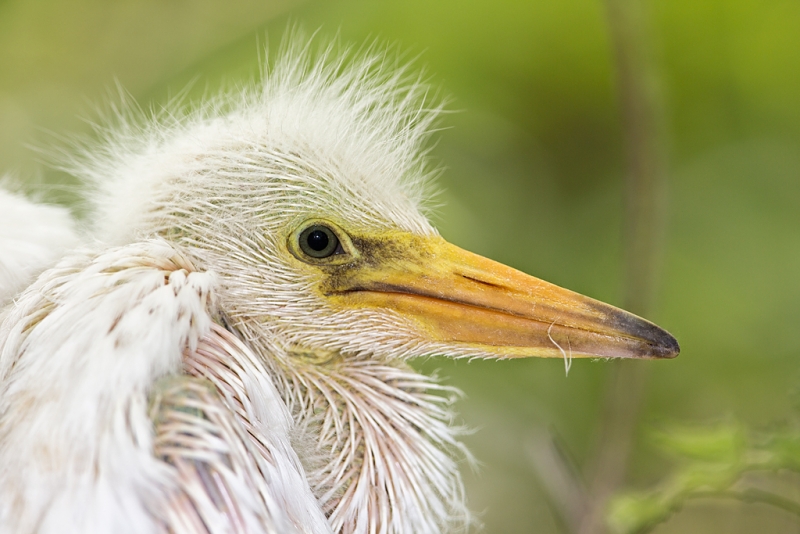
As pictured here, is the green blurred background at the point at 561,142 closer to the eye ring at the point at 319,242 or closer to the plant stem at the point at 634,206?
the plant stem at the point at 634,206

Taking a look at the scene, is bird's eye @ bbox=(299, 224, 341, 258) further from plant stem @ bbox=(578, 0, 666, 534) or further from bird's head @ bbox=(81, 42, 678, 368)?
plant stem @ bbox=(578, 0, 666, 534)

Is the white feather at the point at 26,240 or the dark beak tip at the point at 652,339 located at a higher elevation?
the dark beak tip at the point at 652,339

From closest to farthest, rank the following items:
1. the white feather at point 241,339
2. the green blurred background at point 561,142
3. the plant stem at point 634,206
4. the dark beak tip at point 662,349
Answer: the white feather at point 241,339 → the dark beak tip at point 662,349 → the plant stem at point 634,206 → the green blurred background at point 561,142

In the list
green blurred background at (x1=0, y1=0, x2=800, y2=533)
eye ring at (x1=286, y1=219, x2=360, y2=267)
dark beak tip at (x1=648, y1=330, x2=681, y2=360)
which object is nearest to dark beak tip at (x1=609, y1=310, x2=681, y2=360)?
dark beak tip at (x1=648, y1=330, x2=681, y2=360)

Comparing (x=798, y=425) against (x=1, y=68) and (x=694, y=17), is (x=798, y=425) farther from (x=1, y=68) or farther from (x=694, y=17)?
(x=1, y=68)

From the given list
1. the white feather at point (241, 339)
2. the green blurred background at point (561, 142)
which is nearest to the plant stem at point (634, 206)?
the white feather at point (241, 339)

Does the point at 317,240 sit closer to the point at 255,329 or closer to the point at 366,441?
the point at 255,329

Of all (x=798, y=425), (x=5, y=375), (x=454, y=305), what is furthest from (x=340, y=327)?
(x=798, y=425)

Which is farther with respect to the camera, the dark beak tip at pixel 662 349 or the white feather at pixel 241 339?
the dark beak tip at pixel 662 349
